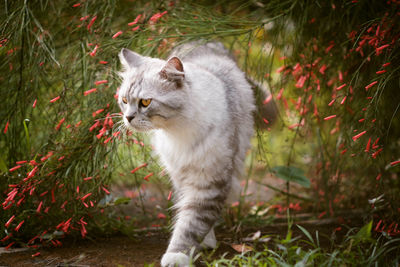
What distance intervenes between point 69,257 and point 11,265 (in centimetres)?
32

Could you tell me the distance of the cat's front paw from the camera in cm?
221

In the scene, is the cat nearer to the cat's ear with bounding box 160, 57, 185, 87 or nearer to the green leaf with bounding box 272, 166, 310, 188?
the cat's ear with bounding box 160, 57, 185, 87

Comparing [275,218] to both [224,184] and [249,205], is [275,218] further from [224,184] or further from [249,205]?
[224,184]

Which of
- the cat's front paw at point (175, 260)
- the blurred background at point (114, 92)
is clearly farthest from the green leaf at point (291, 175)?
the cat's front paw at point (175, 260)

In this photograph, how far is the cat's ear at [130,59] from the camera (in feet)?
8.19

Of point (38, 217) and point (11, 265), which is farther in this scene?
point (38, 217)

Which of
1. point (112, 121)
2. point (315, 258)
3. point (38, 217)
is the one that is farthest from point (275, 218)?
point (38, 217)

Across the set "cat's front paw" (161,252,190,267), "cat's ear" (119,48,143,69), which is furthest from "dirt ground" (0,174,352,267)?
"cat's ear" (119,48,143,69)

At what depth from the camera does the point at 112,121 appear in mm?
2531

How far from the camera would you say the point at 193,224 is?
2.44m

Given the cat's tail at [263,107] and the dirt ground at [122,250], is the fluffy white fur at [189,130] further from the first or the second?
the cat's tail at [263,107]

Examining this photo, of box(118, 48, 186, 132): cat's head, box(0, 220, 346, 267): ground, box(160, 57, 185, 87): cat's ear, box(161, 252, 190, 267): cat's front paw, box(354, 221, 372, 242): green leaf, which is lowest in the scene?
box(0, 220, 346, 267): ground

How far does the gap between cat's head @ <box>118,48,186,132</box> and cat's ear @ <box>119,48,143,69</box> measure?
0.05ft

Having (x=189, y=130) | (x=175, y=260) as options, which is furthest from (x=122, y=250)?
(x=189, y=130)
